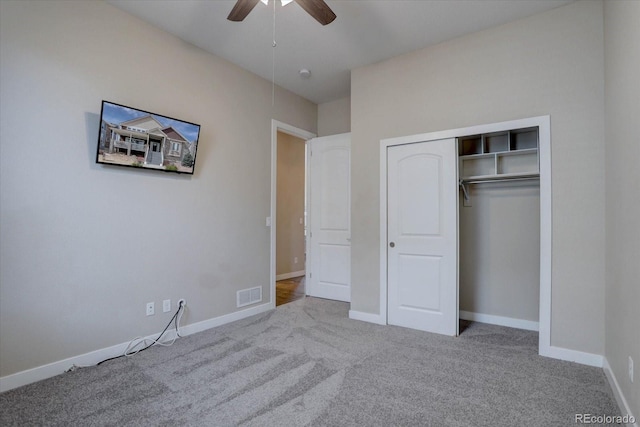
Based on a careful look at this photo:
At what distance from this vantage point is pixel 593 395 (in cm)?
216

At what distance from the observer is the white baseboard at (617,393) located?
1.83 meters

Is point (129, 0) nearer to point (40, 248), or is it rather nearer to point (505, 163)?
point (40, 248)

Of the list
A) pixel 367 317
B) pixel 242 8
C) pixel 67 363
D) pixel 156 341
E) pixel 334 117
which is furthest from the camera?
pixel 334 117

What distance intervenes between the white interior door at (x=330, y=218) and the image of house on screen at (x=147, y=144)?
2.07 m

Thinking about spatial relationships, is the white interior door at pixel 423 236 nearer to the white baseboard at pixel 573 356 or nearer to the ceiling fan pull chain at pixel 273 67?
the white baseboard at pixel 573 356

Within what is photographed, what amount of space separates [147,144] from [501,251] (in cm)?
380

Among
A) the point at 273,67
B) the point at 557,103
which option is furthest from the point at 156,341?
the point at 557,103

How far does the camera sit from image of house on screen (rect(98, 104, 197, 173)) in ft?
8.68

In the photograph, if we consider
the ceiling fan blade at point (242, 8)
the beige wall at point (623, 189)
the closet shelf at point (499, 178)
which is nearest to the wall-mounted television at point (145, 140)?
the ceiling fan blade at point (242, 8)

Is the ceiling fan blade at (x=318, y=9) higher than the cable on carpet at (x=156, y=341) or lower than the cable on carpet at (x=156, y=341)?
higher

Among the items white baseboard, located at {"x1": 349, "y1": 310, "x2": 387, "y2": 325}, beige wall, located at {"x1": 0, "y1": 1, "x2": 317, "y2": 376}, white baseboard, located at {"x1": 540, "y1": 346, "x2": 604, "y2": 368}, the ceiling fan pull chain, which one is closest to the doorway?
the ceiling fan pull chain

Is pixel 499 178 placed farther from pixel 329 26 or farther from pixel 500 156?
pixel 329 26

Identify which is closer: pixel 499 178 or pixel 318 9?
pixel 318 9

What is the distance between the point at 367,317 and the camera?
377 cm
